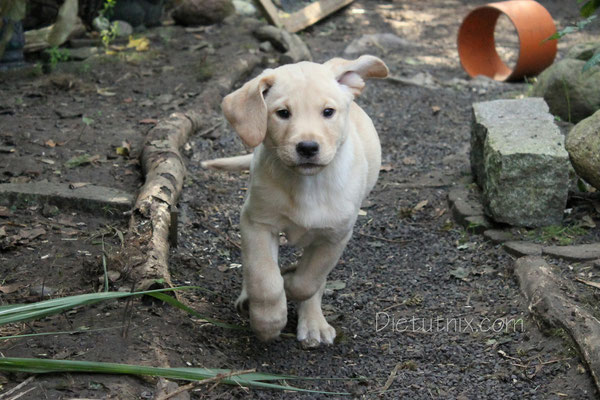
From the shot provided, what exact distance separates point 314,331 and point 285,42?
19.3 ft

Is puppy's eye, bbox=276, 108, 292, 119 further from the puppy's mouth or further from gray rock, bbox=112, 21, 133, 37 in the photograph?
gray rock, bbox=112, 21, 133, 37

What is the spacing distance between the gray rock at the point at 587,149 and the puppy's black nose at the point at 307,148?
88.7 inches

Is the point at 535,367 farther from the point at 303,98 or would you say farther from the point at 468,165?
the point at 468,165

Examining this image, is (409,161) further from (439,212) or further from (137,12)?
(137,12)

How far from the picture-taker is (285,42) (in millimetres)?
9211

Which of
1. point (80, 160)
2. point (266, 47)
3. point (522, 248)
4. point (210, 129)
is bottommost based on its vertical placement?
point (266, 47)

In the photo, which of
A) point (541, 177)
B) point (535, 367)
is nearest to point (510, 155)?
point (541, 177)

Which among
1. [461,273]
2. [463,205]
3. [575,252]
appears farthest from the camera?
[463,205]

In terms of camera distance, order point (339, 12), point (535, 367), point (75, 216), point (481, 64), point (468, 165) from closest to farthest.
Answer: point (535, 367), point (75, 216), point (468, 165), point (481, 64), point (339, 12)

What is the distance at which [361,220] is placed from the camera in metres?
5.46

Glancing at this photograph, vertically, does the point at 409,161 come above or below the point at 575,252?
below

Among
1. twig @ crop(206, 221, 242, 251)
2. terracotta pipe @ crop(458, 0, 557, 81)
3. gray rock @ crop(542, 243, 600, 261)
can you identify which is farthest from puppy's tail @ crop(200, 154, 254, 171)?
terracotta pipe @ crop(458, 0, 557, 81)

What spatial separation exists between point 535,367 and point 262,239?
1327mm

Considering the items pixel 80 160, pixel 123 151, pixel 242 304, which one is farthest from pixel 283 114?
pixel 123 151
